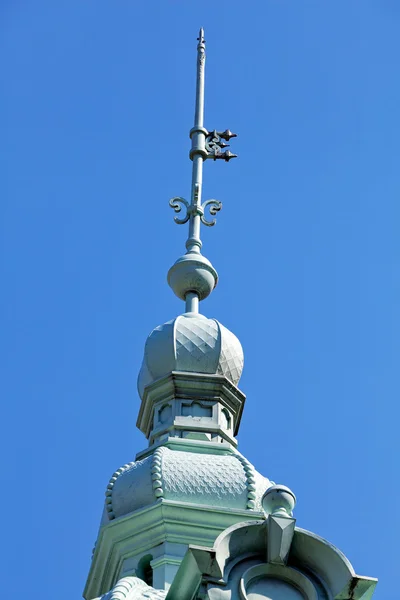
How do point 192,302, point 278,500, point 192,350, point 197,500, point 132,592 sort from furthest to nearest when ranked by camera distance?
point 192,302 < point 192,350 < point 197,500 < point 132,592 < point 278,500

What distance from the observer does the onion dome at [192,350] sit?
115ft

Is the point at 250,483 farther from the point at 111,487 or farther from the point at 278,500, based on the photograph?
the point at 278,500

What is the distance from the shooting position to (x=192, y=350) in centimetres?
3516

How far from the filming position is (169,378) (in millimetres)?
34812

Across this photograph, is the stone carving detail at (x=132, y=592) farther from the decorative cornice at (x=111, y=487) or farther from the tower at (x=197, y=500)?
the decorative cornice at (x=111, y=487)

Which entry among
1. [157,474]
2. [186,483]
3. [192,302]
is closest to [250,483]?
[186,483]

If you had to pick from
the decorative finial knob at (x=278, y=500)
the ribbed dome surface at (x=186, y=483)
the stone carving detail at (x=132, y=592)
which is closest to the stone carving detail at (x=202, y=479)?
the ribbed dome surface at (x=186, y=483)

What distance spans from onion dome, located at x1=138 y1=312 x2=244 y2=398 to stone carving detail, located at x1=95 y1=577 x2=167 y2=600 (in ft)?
23.4

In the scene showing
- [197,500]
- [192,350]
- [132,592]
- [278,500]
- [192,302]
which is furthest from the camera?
[192,302]

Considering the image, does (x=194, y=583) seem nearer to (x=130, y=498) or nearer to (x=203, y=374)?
(x=130, y=498)

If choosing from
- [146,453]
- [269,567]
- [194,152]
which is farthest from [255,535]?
[194,152]

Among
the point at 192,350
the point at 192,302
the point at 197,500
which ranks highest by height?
the point at 192,302

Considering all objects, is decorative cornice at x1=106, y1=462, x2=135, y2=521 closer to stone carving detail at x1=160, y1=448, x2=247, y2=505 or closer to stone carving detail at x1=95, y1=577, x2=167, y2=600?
stone carving detail at x1=160, y1=448, x2=247, y2=505

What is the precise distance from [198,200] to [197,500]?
29.4ft
